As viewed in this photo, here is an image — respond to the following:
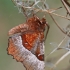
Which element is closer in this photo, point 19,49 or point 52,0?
point 19,49

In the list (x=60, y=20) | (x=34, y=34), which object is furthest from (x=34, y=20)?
(x=60, y=20)

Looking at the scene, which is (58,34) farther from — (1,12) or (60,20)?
(1,12)

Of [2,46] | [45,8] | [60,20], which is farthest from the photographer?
[2,46]

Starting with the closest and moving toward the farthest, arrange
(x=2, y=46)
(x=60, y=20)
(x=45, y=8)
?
(x=45, y=8) < (x=60, y=20) < (x=2, y=46)

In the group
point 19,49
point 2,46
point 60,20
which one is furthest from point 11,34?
point 2,46

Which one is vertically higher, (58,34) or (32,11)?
(32,11)

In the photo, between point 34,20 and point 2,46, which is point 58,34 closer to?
point 2,46

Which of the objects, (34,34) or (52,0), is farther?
(52,0)

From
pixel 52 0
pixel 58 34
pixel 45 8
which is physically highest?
A: pixel 45 8

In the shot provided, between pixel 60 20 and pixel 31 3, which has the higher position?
pixel 31 3
